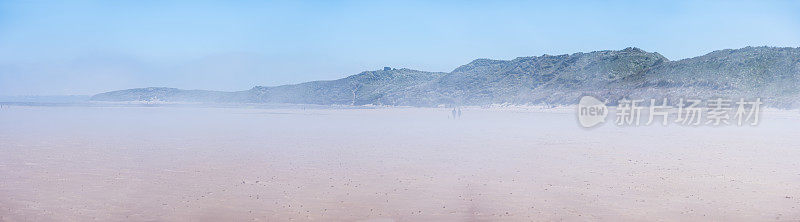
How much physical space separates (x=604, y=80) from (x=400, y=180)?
8994 centimetres

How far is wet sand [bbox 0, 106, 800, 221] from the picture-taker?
963 centimetres

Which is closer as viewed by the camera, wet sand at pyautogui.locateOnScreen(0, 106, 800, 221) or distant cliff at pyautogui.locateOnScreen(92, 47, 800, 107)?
wet sand at pyautogui.locateOnScreen(0, 106, 800, 221)

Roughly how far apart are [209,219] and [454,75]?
128278 mm

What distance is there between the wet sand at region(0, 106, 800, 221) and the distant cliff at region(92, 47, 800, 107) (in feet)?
131

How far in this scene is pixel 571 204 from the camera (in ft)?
33.6

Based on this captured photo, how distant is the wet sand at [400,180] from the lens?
9.63m

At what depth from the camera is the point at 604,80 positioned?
95.9 metres

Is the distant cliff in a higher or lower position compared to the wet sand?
higher

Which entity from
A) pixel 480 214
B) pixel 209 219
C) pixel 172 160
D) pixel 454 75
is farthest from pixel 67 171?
pixel 454 75

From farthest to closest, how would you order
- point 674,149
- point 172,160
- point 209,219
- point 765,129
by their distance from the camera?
point 765,129 < point 674,149 < point 172,160 < point 209,219

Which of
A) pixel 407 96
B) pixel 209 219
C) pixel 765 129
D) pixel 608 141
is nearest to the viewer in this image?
pixel 209 219

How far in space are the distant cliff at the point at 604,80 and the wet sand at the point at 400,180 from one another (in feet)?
131

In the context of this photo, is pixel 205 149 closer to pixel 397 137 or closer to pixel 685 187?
pixel 397 137

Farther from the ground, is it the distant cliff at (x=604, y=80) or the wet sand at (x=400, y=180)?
→ the distant cliff at (x=604, y=80)
